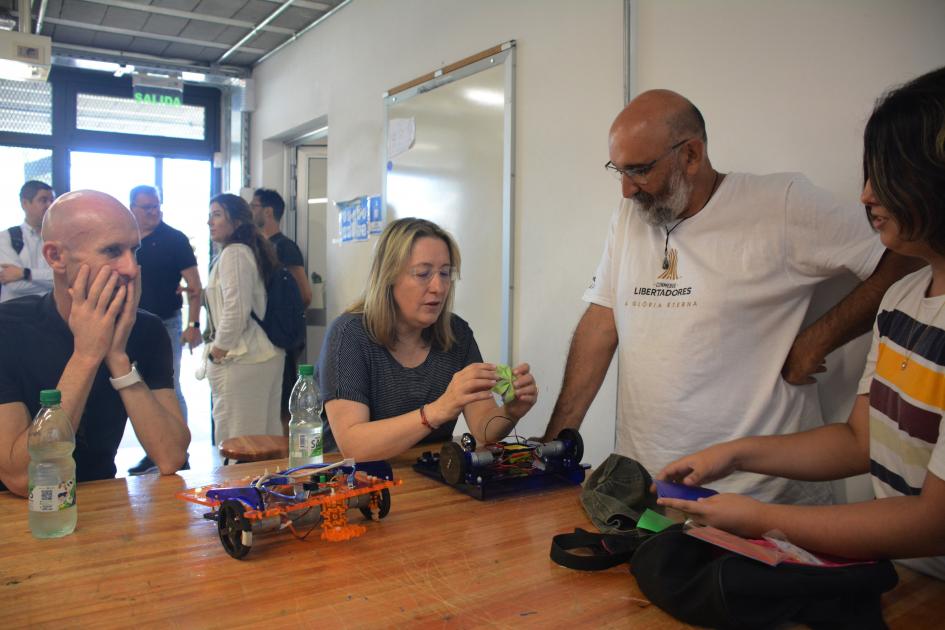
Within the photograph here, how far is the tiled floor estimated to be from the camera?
533 centimetres

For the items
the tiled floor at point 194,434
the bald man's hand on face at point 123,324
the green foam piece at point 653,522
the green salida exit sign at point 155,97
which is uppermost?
the green salida exit sign at point 155,97

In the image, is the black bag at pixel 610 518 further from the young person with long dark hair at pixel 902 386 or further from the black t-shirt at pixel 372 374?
the black t-shirt at pixel 372 374

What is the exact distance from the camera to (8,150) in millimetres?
6535

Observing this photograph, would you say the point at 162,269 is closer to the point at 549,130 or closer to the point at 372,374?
the point at 549,130

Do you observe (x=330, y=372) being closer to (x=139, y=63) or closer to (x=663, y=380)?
(x=663, y=380)

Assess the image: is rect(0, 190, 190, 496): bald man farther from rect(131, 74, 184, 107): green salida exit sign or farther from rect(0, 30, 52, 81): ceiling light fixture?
rect(131, 74, 184, 107): green salida exit sign

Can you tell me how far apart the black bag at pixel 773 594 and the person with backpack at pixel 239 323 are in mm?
3424

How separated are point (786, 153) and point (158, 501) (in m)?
2.00

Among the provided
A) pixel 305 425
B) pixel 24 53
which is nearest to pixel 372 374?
pixel 305 425

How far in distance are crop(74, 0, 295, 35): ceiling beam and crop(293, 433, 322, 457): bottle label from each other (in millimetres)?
4727

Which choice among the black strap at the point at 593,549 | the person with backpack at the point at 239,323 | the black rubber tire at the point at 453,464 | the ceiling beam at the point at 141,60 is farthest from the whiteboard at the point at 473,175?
the ceiling beam at the point at 141,60

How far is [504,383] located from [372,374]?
440mm

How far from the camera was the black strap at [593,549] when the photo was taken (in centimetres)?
126

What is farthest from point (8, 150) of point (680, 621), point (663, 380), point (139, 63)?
point (680, 621)
